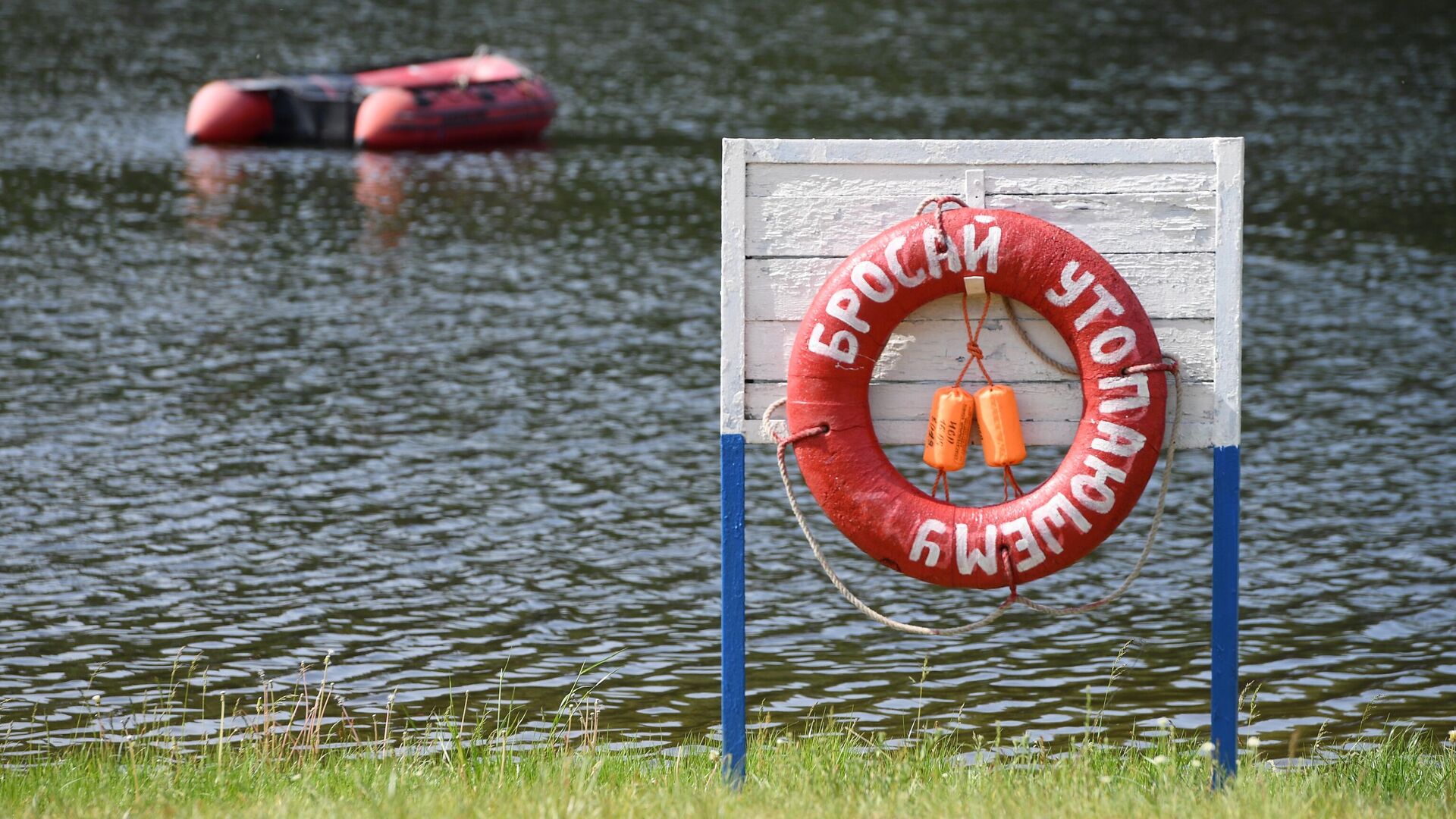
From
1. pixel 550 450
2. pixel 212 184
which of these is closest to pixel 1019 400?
pixel 550 450

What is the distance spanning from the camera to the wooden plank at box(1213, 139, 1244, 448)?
3.85 meters

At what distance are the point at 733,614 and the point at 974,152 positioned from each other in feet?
3.69

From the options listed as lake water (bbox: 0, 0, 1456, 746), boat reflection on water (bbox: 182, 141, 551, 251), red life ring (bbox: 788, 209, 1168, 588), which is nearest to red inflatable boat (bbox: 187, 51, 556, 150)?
boat reflection on water (bbox: 182, 141, 551, 251)

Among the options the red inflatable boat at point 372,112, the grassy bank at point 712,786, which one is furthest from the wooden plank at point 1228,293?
the red inflatable boat at point 372,112

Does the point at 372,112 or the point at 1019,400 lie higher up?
the point at 372,112

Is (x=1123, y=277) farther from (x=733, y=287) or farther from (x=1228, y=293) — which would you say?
(x=733, y=287)

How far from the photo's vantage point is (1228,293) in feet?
12.7

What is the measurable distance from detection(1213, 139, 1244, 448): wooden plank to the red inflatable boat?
679 inches

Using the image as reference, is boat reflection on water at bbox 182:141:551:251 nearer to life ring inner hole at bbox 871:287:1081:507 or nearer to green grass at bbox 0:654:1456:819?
green grass at bbox 0:654:1456:819

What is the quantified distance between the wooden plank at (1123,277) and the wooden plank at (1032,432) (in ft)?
0.77

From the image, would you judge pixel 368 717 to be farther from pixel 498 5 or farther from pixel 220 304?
pixel 498 5

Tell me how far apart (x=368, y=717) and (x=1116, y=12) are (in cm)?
2916

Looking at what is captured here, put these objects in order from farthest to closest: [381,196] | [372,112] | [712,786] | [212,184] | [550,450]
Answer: [372,112], [212,184], [381,196], [550,450], [712,786]

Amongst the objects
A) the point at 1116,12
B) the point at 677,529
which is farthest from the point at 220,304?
the point at 1116,12
